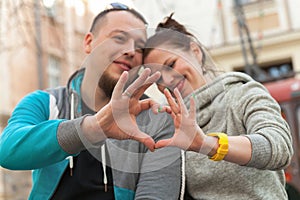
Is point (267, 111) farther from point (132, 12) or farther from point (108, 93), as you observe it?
point (132, 12)

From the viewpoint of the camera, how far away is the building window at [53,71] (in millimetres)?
15172

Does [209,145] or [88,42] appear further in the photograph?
[88,42]

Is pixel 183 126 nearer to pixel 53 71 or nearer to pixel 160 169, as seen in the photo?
pixel 160 169

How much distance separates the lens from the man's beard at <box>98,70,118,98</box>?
177 centimetres

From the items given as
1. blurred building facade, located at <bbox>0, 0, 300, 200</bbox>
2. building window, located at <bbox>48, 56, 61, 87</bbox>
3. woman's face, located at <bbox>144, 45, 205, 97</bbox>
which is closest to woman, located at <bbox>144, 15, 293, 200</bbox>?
woman's face, located at <bbox>144, 45, 205, 97</bbox>

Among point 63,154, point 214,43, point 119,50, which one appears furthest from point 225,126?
point 214,43

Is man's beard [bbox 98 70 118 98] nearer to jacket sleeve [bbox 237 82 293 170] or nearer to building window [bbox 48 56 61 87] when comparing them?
jacket sleeve [bbox 237 82 293 170]

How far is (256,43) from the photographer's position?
12820 mm

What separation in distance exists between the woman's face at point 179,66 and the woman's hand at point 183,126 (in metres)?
0.30

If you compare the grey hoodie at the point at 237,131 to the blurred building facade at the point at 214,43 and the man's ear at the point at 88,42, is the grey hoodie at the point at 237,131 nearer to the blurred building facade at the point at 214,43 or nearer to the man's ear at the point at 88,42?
the man's ear at the point at 88,42

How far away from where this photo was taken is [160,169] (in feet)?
5.46

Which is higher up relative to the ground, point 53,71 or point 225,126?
point 225,126

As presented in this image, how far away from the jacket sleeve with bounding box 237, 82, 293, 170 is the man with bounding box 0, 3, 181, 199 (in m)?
0.28

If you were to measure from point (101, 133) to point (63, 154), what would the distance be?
17cm
